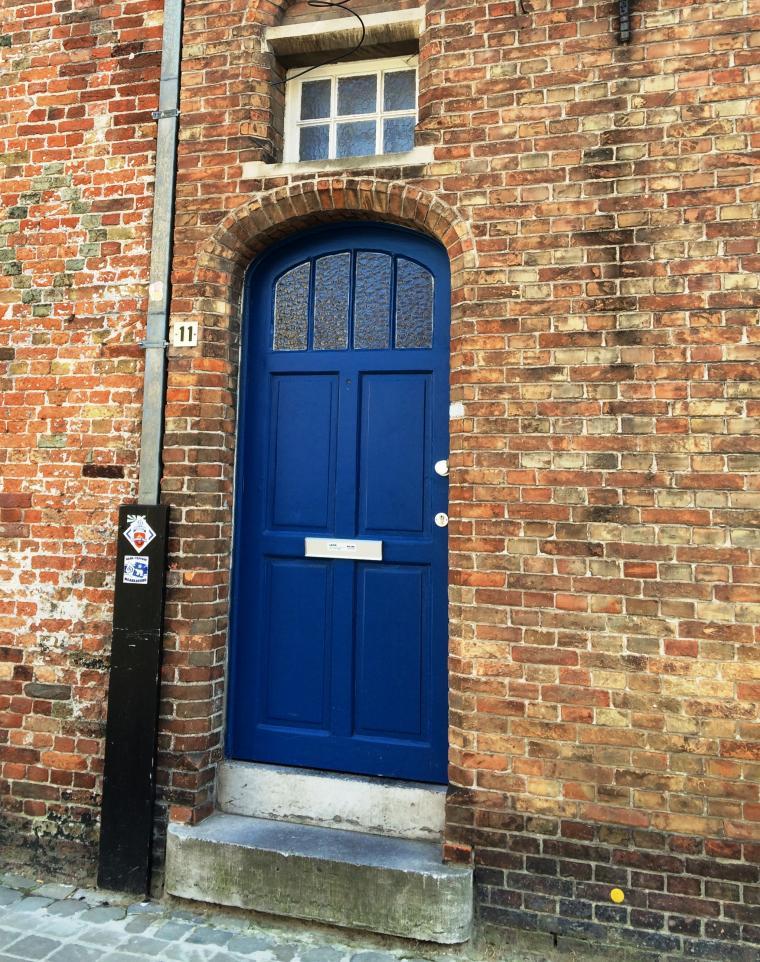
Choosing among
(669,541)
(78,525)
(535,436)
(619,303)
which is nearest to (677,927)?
(669,541)

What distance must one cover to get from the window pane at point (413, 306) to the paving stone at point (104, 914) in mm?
3029

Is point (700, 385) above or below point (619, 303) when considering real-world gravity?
below

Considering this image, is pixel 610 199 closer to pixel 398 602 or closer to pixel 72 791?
pixel 398 602

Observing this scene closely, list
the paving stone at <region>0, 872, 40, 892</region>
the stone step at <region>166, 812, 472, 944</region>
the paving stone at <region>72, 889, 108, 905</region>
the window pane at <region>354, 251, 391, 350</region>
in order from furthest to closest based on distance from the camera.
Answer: the window pane at <region>354, 251, 391, 350</region> < the paving stone at <region>0, 872, 40, 892</region> < the paving stone at <region>72, 889, 108, 905</region> < the stone step at <region>166, 812, 472, 944</region>

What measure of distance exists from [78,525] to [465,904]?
2614 millimetres

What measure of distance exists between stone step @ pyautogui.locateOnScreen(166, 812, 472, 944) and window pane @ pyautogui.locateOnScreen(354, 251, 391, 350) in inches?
96.0

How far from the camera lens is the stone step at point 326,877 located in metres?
2.94

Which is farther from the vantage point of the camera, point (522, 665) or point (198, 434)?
point (198, 434)

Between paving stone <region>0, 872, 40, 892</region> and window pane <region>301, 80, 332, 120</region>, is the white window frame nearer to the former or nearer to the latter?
A: window pane <region>301, 80, 332, 120</region>

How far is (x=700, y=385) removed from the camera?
296 centimetres

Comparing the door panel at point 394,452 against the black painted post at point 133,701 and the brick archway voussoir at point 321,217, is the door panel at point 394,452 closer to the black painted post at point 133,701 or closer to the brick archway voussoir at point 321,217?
the brick archway voussoir at point 321,217

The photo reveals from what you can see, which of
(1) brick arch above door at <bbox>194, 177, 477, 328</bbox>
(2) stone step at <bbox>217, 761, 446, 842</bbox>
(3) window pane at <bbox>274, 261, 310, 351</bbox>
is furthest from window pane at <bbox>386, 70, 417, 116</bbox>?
(2) stone step at <bbox>217, 761, 446, 842</bbox>

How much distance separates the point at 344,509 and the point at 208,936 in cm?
202

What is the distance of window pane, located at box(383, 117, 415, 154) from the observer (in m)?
3.68
